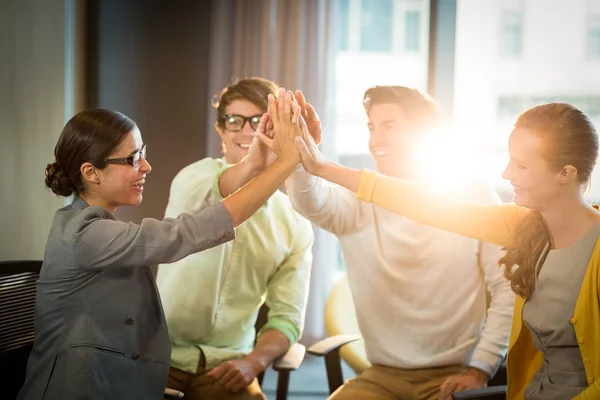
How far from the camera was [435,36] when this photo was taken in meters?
4.99

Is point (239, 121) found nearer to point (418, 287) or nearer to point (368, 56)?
point (418, 287)

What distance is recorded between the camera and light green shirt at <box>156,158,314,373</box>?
2475 millimetres

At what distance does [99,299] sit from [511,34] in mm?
A: 4505

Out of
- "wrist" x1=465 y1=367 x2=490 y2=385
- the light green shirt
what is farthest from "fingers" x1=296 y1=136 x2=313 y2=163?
"wrist" x1=465 y1=367 x2=490 y2=385

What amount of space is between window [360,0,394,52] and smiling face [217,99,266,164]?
10.7ft

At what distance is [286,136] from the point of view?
7.06 ft

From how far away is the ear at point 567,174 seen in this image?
189 centimetres

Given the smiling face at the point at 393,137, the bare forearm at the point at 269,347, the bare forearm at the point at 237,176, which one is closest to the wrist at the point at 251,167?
the bare forearm at the point at 237,176

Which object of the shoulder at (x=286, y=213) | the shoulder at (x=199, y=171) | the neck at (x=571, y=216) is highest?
the shoulder at (x=199, y=171)

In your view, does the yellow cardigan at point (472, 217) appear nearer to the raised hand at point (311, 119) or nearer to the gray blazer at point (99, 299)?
the raised hand at point (311, 119)

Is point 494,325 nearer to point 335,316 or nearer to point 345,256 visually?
point 345,256

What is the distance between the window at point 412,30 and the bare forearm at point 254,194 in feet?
13.3

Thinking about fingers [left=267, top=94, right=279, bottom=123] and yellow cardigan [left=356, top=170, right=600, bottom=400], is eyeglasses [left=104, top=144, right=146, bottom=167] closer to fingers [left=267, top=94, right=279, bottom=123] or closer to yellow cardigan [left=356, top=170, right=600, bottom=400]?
fingers [left=267, top=94, right=279, bottom=123]

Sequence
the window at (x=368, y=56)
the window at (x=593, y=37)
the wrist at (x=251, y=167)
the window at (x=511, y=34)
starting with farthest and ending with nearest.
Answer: the window at (x=368, y=56), the window at (x=511, y=34), the window at (x=593, y=37), the wrist at (x=251, y=167)
